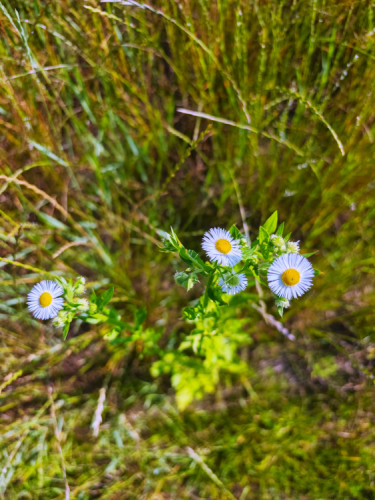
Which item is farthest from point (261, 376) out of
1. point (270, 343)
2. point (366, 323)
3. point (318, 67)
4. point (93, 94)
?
point (93, 94)

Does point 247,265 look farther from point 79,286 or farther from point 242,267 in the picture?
point 79,286

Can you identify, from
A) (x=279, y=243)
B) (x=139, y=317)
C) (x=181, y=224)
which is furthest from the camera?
(x=181, y=224)

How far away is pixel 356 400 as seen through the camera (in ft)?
5.10

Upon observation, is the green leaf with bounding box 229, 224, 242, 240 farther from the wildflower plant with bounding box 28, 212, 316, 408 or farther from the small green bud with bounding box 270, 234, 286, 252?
the small green bud with bounding box 270, 234, 286, 252

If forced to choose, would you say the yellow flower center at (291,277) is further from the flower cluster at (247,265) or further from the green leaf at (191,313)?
the green leaf at (191,313)

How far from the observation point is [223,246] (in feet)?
2.84

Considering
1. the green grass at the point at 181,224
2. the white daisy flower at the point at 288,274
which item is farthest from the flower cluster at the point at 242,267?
the green grass at the point at 181,224

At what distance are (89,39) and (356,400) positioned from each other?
1.83 m

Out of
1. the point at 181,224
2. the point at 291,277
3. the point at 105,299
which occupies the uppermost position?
the point at 181,224

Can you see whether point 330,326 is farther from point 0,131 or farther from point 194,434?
point 0,131

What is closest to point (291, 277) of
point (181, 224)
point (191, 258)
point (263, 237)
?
point (263, 237)

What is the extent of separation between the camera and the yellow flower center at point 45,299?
3.12 feet

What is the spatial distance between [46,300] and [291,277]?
24.3 inches

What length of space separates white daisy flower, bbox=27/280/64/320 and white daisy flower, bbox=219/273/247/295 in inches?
16.2
